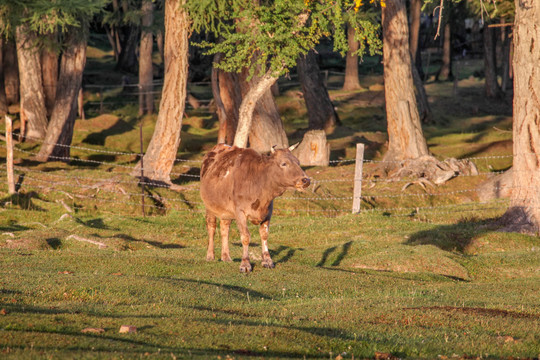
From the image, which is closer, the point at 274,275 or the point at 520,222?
the point at 274,275

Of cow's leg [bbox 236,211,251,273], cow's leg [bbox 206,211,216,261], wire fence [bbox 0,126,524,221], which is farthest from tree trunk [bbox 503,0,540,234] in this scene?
cow's leg [bbox 236,211,251,273]

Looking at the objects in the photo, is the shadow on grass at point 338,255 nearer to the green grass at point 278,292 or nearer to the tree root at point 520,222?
the green grass at point 278,292

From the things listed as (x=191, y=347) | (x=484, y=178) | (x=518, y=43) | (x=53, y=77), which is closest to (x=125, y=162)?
(x=53, y=77)

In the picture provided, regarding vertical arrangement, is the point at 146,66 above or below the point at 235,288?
above

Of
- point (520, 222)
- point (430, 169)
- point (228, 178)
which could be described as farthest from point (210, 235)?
point (430, 169)

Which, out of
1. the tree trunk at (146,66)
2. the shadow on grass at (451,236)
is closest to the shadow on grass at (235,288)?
the shadow on grass at (451,236)

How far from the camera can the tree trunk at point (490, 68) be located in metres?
49.9

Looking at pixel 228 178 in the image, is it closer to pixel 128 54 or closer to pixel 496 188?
pixel 496 188

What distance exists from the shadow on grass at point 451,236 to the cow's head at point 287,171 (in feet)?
20.4

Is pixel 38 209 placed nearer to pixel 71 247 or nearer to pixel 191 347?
pixel 71 247

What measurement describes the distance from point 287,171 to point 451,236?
7277 mm

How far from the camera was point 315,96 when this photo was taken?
37250 mm

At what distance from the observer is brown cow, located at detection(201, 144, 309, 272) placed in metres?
13.6

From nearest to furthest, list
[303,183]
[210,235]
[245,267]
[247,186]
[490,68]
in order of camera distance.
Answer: [303,183], [245,267], [247,186], [210,235], [490,68]
